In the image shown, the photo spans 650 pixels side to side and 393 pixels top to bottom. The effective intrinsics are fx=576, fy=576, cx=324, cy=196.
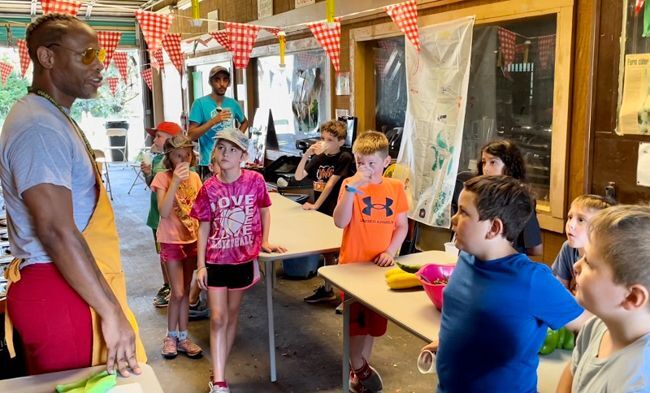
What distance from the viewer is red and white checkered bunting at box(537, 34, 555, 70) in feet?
11.3

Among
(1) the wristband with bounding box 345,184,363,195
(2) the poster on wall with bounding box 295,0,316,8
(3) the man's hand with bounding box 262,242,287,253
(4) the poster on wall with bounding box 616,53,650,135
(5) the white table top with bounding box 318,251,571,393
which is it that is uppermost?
(2) the poster on wall with bounding box 295,0,316,8

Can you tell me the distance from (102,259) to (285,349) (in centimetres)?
216

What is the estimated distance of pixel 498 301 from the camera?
1488 mm

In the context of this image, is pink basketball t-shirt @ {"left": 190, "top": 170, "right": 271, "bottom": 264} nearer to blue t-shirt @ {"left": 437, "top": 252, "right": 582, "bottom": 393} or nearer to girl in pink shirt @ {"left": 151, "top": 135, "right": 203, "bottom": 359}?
girl in pink shirt @ {"left": 151, "top": 135, "right": 203, "bottom": 359}

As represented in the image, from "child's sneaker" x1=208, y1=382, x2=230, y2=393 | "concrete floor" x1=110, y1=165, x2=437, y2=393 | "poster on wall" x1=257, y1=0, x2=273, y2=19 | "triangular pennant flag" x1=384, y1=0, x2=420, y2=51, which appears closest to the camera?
"child's sneaker" x1=208, y1=382, x2=230, y2=393

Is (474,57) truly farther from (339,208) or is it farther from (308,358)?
(308,358)

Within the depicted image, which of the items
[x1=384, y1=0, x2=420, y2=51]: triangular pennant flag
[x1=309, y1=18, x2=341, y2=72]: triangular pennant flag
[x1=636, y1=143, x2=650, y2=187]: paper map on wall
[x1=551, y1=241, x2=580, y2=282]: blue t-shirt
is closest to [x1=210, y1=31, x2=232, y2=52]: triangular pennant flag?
[x1=309, y1=18, x2=341, y2=72]: triangular pennant flag

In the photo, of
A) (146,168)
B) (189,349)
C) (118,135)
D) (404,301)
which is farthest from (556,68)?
(118,135)

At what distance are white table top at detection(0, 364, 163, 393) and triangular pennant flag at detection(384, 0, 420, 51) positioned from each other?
11.0 ft

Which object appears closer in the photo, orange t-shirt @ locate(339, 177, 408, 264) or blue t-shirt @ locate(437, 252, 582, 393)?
blue t-shirt @ locate(437, 252, 582, 393)

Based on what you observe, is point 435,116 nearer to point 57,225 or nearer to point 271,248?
point 271,248

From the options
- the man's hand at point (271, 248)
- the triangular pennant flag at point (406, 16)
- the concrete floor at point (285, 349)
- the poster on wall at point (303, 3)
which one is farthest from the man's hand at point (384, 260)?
the poster on wall at point (303, 3)

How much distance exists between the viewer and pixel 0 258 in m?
2.66

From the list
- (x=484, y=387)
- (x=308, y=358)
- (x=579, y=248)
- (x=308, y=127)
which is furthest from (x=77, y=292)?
(x=308, y=127)
